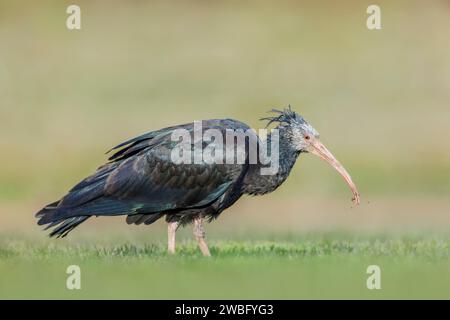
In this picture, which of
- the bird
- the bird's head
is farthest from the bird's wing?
the bird's head

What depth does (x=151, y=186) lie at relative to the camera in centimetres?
1969

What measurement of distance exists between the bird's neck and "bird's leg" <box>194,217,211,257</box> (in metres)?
0.90

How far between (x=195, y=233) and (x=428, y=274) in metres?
3.74

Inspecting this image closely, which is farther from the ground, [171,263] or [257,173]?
[257,173]

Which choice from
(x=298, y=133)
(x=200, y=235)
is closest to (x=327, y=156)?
(x=298, y=133)

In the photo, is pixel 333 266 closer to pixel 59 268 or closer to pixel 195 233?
pixel 195 233

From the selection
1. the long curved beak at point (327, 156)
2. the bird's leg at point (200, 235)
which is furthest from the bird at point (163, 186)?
the long curved beak at point (327, 156)

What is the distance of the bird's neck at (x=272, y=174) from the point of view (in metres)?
20.0

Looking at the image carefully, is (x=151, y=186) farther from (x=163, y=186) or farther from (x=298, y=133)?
(x=298, y=133)

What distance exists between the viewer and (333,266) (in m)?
18.6

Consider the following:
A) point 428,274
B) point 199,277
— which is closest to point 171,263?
point 199,277

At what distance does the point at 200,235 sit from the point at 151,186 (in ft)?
3.54

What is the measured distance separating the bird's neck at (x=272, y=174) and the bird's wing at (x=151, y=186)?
0.42 metres

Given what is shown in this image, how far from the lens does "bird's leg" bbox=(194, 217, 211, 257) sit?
19597mm
